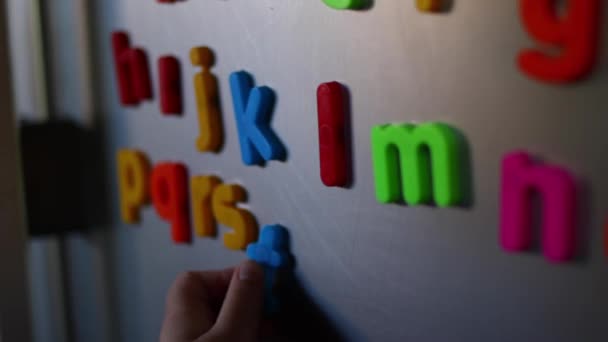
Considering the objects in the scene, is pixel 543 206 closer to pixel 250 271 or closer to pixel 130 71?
pixel 250 271

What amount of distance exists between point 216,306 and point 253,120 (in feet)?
0.64

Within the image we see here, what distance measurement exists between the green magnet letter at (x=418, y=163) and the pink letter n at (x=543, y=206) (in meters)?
0.04

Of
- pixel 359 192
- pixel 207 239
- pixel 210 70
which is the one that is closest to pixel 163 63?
pixel 210 70

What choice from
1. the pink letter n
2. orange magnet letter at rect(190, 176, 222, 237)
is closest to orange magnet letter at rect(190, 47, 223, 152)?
orange magnet letter at rect(190, 176, 222, 237)

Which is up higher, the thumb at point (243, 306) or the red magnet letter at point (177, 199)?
the red magnet letter at point (177, 199)

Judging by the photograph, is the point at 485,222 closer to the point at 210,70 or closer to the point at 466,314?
the point at 466,314

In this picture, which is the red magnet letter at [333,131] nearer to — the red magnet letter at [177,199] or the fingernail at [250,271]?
the fingernail at [250,271]

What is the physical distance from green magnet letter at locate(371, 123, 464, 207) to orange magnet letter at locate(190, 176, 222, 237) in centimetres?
24

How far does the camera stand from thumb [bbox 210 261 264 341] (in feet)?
2.03

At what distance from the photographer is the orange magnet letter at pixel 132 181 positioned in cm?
87

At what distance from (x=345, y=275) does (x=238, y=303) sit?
0.10 m

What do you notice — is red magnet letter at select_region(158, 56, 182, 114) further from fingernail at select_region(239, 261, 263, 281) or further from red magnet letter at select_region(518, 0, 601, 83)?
red magnet letter at select_region(518, 0, 601, 83)

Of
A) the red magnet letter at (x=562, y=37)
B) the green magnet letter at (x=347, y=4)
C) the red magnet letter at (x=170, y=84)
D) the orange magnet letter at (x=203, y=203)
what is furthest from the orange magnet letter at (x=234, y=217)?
the red magnet letter at (x=562, y=37)

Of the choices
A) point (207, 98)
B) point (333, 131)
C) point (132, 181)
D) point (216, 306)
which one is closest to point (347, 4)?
point (333, 131)
